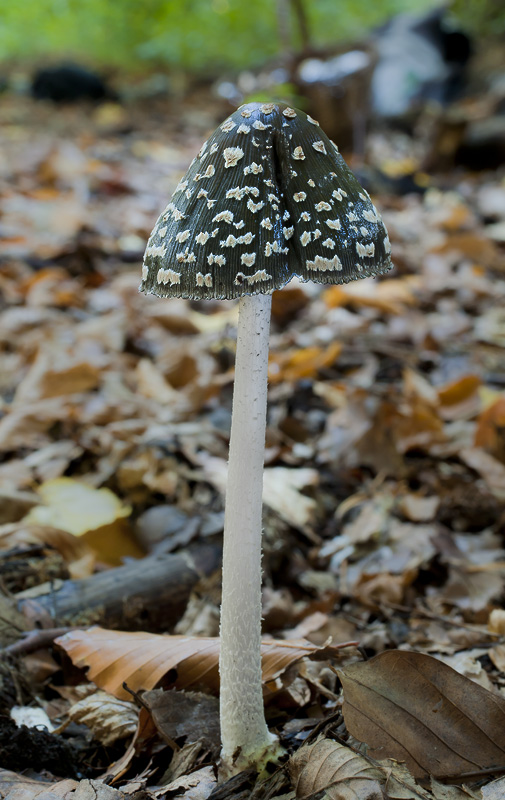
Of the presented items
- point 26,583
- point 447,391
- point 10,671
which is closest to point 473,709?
point 10,671

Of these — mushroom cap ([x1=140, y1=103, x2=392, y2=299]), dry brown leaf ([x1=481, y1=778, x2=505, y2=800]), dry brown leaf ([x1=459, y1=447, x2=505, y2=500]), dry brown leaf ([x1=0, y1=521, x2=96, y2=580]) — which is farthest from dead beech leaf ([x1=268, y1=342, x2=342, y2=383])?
dry brown leaf ([x1=481, y1=778, x2=505, y2=800])

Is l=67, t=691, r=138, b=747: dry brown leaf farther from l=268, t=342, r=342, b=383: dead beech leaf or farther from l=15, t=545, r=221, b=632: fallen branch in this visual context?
l=268, t=342, r=342, b=383: dead beech leaf

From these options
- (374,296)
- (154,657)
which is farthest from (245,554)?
(374,296)

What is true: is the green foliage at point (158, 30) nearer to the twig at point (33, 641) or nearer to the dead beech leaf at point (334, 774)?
the twig at point (33, 641)

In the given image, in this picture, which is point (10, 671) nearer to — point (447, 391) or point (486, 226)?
point (447, 391)

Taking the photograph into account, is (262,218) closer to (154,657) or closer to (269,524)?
(154,657)

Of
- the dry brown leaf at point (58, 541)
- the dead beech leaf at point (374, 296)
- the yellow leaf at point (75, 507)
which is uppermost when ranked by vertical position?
the dead beech leaf at point (374, 296)

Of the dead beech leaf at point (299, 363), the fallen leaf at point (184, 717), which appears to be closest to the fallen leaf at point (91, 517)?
the fallen leaf at point (184, 717)

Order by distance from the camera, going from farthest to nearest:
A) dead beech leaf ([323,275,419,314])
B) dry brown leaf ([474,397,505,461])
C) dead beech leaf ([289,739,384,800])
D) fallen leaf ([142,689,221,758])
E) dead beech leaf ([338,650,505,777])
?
dead beech leaf ([323,275,419,314]) < dry brown leaf ([474,397,505,461]) < fallen leaf ([142,689,221,758]) < dead beech leaf ([338,650,505,777]) < dead beech leaf ([289,739,384,800])
